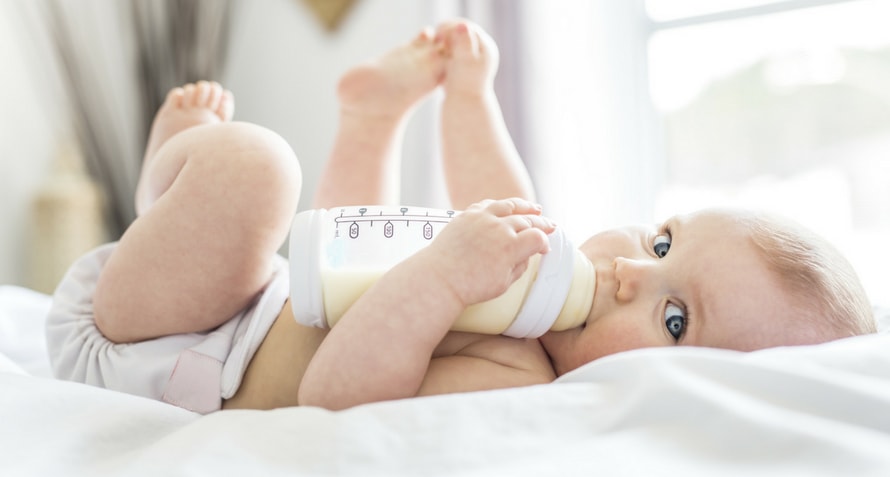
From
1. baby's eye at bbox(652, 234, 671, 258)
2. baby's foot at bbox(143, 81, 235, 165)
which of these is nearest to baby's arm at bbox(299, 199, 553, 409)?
baby's eye at bbox(652, 234, 671, 258)

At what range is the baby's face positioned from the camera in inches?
31.7

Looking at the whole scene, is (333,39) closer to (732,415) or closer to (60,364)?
(60,364)

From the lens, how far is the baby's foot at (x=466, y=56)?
1.32m

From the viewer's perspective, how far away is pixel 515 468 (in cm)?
49

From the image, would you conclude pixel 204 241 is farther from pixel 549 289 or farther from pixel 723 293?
pixel 723 293

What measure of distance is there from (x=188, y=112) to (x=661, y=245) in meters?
0.81

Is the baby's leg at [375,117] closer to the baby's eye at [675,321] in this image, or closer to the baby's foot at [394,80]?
the baby's foot at [394,80]

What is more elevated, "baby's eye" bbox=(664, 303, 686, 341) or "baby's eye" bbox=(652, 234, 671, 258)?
"baby's eye" bbox=(652, 234, 671, 258)

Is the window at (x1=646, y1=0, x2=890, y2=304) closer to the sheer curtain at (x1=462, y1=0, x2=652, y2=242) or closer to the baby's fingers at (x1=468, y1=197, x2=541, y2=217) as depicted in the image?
the sheer curtain at (x1=462, y1=0, x2=652, y2=242)

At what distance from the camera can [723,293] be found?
0.82 m

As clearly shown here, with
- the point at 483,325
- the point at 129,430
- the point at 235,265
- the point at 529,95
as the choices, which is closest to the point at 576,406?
the point at 483,325

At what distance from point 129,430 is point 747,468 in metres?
0.46

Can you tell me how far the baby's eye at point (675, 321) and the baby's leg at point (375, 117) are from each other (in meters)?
0.61

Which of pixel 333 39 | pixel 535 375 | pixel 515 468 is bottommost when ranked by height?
pixel 535 375
